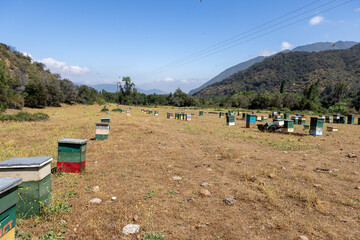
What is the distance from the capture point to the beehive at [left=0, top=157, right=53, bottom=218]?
358 cm

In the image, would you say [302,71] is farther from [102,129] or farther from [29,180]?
[29,180]

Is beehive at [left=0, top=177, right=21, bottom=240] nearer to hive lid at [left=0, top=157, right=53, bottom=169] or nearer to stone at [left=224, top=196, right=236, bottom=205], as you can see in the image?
hive lid at [left=0, top=157, right=53, bottom=169]

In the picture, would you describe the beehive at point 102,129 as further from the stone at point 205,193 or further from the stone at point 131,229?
the stone at point 131,229

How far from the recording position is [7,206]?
8.54 feet

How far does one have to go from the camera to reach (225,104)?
259ft

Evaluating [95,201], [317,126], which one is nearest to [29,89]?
[95,201]

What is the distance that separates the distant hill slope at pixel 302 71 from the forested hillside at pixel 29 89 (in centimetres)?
9995

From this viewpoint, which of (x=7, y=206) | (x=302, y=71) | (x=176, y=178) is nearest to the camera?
(x=7, y=206)

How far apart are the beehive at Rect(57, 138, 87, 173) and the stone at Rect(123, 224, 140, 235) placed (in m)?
3.19

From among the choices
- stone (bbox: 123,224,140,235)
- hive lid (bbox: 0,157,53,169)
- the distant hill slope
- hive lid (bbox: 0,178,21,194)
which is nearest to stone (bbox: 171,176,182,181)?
stone (bbox: 123,224,140,235)

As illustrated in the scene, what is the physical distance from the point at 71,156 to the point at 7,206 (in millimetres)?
3668

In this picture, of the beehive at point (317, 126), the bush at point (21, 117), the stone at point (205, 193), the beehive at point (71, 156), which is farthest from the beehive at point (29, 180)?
the bush at point (21, 117)

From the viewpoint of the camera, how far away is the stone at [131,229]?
11.8 feet

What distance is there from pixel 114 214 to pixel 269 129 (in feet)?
49.4
